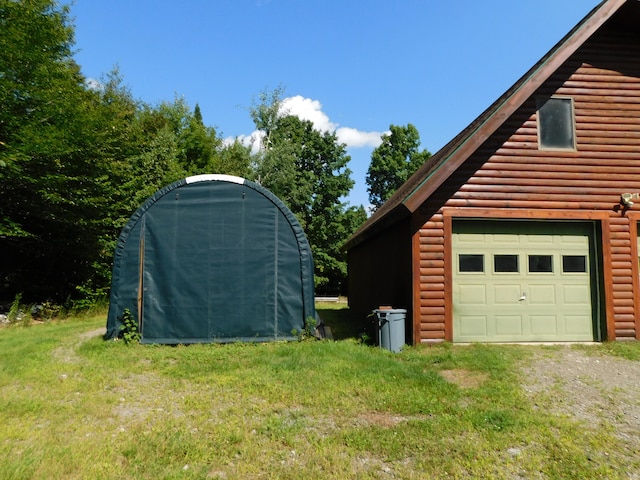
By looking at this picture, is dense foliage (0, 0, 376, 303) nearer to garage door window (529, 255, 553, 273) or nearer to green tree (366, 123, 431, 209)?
garage door window (529, 255, 553, 273)

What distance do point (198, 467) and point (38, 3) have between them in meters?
19.8

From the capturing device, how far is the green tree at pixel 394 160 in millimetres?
42062

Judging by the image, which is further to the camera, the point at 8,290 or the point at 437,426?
the point at 8,290

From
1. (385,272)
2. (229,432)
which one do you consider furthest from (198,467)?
(385,272)

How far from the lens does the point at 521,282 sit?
27.7 ft

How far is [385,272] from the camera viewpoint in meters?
10.8

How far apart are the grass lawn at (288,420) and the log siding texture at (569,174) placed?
1480 mm

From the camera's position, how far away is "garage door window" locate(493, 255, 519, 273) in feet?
27.9

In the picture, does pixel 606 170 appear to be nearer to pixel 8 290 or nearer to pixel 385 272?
pixel 385 272

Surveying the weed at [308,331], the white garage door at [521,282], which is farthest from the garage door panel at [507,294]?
the weed at [308,331]

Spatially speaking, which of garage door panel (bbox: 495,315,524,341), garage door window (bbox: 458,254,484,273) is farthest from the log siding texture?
garage door panel (bbox: 495,315,524,341)

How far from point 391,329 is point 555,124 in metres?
5.58

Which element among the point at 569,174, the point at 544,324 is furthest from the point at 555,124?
the point at 544,324

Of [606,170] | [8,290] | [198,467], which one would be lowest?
[198,467]
